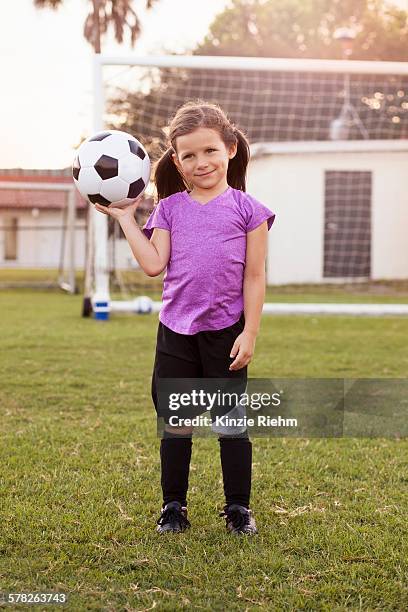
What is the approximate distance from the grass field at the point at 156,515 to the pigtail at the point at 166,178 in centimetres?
101

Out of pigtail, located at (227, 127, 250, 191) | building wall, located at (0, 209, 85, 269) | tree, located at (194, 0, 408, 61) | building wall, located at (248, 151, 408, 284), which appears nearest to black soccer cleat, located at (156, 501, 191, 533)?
pigtail, located at (227, 127, 250, 191)

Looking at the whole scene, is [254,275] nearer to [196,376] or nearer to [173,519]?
[196,376]

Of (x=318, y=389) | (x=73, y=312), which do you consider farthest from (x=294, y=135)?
(x=318, y=389)

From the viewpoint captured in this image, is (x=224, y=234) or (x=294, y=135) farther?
Result: (x=294, y=135)

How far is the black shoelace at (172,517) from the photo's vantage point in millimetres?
2275

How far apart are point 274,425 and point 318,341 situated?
10.0 feet

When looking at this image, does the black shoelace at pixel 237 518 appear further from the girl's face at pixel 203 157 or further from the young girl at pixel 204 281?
the girl's face at pixel 203 157

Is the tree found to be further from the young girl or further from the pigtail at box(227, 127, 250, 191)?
the young girl

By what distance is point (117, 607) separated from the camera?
69.2 inches

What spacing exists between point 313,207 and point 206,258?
13.0m

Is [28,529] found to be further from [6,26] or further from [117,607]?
[6,26]

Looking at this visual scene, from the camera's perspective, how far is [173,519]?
227 cm

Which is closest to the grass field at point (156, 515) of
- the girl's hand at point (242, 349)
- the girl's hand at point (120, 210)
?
the girl's hand at point (242, 349)

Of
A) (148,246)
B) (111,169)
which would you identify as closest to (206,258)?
(148,246)
